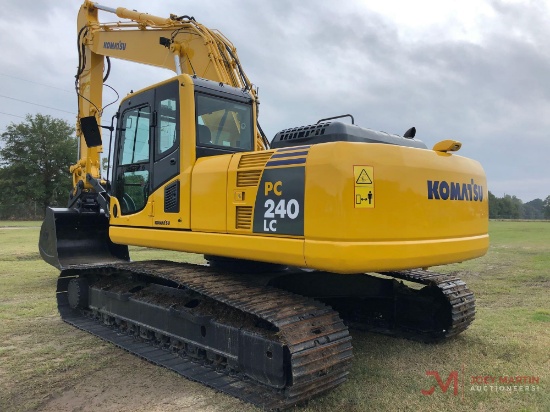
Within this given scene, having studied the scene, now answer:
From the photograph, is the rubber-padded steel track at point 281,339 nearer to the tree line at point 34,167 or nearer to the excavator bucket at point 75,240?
the excavator bucket at point 75,240

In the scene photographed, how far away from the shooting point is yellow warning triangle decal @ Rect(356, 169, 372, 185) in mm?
3461

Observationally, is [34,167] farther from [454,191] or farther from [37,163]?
[454,191]

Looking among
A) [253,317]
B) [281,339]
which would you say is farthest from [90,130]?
[281,339]

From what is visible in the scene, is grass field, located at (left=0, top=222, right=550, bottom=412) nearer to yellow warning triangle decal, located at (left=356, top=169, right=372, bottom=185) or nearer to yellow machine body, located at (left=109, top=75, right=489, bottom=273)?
yellow machine body, located at (left=109, top=75, right=489, bottom=273)

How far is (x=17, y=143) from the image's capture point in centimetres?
5347

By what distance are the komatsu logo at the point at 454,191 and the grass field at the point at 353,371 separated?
5.49 feet

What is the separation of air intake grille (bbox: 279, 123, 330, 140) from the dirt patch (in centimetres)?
236

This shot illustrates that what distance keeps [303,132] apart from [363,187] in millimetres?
1035

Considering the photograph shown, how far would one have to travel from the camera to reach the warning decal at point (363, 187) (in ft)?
11.3

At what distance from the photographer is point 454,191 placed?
4039 millimetres

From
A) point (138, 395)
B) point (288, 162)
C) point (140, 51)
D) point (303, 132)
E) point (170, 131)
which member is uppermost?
point (140, 51)

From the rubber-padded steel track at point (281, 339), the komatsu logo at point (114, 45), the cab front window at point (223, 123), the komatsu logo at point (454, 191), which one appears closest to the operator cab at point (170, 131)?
the cab front window at point (223, 123)

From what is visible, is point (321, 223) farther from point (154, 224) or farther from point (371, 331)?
point (371, 331)

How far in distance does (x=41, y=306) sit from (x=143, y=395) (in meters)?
4.20
